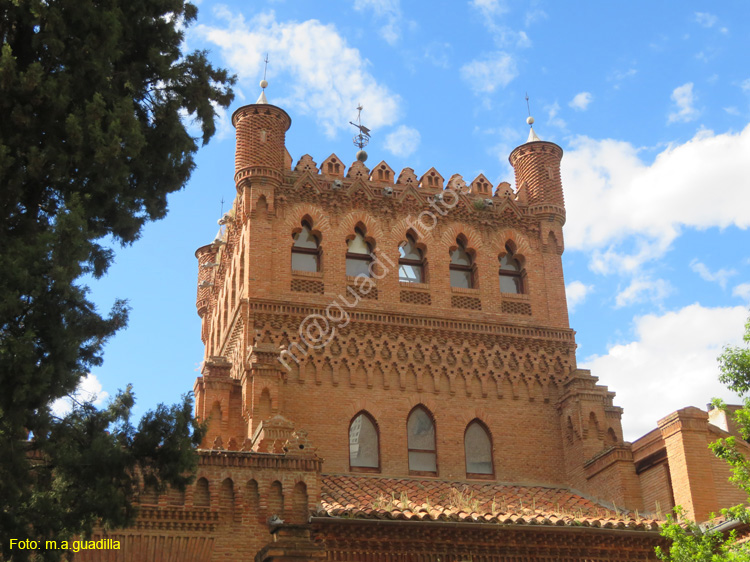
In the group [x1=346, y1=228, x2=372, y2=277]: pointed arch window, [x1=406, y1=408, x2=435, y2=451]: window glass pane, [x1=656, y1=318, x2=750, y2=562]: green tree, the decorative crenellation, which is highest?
the decorative crenellation

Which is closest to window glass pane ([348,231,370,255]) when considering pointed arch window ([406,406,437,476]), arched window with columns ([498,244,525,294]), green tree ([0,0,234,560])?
arched window with columns ([498,244,525,294])

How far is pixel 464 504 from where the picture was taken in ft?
55.0

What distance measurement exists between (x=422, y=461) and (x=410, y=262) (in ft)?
15.3

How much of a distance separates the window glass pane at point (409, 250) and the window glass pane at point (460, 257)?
0.84m

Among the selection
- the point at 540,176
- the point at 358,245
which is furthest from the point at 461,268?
the point at 540,176

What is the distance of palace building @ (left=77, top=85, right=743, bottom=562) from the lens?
1543 cm

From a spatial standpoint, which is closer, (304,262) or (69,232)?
(69,232)

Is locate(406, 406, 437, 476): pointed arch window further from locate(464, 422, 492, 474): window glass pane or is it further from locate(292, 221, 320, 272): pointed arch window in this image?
locate(292, 221, 320, 272): pointed arch window

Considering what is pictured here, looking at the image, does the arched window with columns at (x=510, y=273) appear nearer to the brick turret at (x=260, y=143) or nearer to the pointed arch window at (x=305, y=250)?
the pointed arch window at (x=305, y=250)

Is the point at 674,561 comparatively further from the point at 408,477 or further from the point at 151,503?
the point at 151,503

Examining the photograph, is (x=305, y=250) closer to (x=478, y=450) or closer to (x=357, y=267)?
(x=357, y=267)

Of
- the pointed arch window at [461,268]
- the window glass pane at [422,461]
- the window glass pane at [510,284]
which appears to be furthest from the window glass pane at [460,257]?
the window glass pane at [422,461]

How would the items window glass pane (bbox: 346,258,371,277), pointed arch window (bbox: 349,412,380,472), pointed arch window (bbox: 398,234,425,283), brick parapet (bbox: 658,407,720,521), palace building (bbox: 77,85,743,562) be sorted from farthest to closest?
pointed arch window (bbox: 398,234,425,283), window glass pane (bbox: 346,258,371,277), pointed arch window (bbox: 349,412,380,472), brick parapet (bbox: 658,407,720,521), palace building (bbox: 77,85,743,562)

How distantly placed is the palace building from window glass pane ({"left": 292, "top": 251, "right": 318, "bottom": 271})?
4 cm
